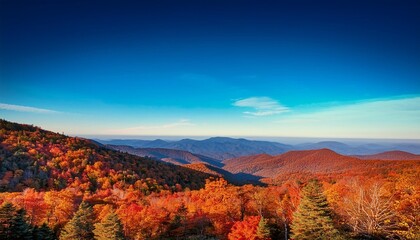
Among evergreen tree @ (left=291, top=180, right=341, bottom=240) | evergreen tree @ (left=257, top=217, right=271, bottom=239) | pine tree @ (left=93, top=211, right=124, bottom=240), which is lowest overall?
evergreen tree @ (left=257, top=217, right=271, bottom=239)

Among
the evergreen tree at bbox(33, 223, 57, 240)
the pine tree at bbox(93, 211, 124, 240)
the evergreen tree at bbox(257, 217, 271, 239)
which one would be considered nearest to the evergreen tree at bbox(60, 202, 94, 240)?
the evergreen tree at bbox(33, 223, 57, 240)

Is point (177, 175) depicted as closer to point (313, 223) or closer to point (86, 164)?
point (86, 164)

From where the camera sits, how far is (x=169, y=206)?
50.9 metres

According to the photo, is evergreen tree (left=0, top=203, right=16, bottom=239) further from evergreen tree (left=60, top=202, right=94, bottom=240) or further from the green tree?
evergreen tree (left=60, top=202, right=94, bottom=240)

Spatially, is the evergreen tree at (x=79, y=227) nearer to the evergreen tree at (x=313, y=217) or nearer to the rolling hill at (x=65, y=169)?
the evergreen tree at (x=313, y=217)

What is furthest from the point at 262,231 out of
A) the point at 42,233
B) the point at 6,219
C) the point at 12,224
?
the point at 6,219

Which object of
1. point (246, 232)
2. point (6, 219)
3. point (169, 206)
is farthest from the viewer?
point (169, 206)

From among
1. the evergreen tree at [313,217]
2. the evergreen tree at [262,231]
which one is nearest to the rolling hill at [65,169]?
the evergreen tree at [262,231]

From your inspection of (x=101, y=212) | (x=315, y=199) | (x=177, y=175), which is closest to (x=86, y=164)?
(x=177, y=175)

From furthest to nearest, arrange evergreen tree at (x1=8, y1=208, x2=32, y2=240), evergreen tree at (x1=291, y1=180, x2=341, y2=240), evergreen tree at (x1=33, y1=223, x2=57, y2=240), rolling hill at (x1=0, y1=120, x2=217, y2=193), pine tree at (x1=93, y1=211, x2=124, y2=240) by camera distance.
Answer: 1. rolling hill at (x1=0, y1=120, x2=217, y2=193)
2. evergreen tree at (x1=33, y1=223, x2=57, y2=240)
3. evergreen tree at (x1=8, y1=208, x2=32, y2=240)
4. pine tree at (x1=93, y1=211, x2=124, y2=240)
5. evergreen tree at (x1=291, y1=180, x2=341, y2=240)

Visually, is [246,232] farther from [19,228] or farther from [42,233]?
[19,228]

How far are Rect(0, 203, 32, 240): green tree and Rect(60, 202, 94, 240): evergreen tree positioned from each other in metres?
4.37

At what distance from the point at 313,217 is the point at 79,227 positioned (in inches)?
1243

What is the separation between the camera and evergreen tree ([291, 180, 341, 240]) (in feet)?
96.8
